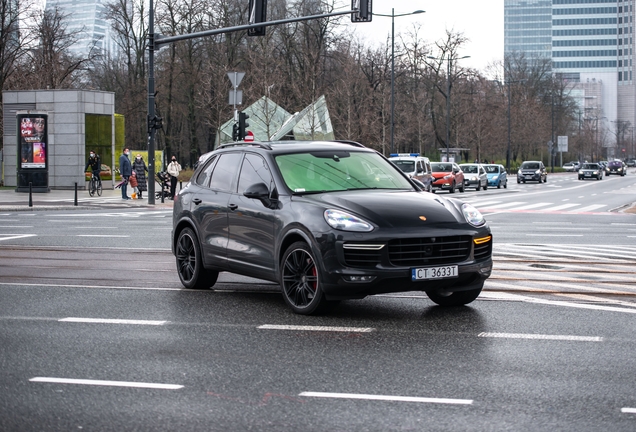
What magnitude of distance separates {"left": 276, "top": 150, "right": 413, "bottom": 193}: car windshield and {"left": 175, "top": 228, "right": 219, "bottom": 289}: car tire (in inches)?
65.2

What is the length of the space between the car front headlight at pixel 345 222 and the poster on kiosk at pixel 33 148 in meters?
31.1

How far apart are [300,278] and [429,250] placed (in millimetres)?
1229

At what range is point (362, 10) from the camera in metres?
25.2

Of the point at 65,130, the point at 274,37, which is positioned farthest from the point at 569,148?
the point at 65,130

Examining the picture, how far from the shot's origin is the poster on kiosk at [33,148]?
124 ft

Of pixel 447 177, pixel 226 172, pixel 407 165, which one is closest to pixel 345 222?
pixel 226 172

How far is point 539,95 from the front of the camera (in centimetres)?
11856

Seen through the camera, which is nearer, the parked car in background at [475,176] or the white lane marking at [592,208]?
the white lane marking at [592,208]

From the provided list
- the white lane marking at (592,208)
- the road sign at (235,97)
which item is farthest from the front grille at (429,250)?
the white lane marking at (592,208)

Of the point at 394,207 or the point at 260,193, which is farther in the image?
the point at 260,193

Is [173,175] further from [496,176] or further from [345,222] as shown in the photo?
[496,176]

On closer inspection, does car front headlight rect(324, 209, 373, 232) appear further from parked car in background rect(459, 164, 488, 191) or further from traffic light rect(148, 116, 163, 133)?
parked car in background rect(459, 164, 488, 191)

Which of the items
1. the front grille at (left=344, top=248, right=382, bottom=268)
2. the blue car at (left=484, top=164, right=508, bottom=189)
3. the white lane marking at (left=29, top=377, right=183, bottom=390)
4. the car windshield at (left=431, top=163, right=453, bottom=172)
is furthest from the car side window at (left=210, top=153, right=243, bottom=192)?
the blue car at (left=484, top=164, right=508, bottom=189)

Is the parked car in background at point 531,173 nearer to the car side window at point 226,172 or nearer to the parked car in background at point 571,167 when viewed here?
the parked car in background at point 571,167
